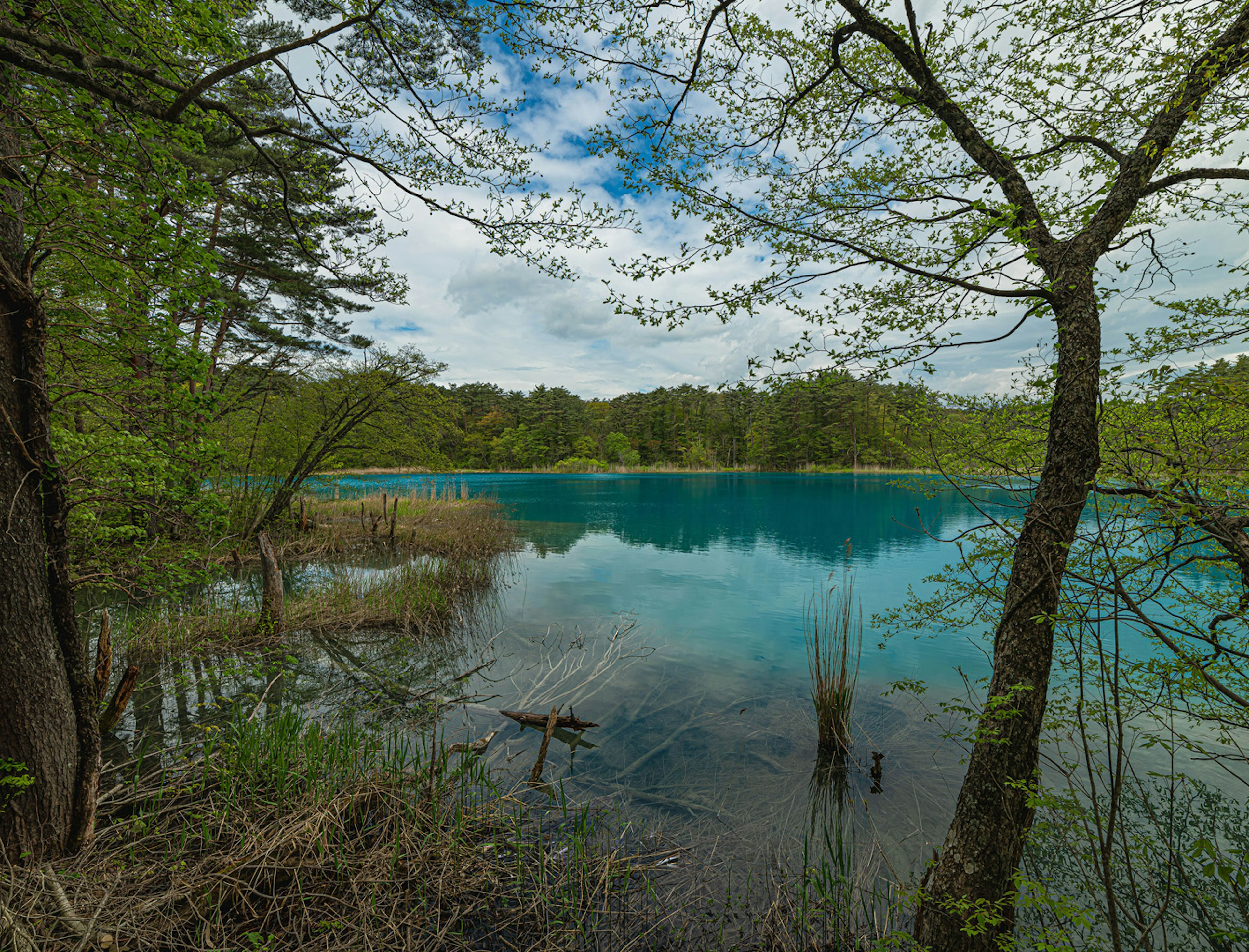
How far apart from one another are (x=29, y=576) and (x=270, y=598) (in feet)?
16.6

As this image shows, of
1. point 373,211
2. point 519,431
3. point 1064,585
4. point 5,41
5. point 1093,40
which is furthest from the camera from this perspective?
point 519,431

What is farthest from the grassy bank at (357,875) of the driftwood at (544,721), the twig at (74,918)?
the driftwood at (544,721)

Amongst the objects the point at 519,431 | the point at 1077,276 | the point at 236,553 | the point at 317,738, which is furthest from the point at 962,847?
the point at 519,431

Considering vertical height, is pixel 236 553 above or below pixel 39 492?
below

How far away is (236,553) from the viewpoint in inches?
406

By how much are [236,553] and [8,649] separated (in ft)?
30.3

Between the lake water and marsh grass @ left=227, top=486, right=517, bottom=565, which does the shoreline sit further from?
the lake water

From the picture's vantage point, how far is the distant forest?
54.3 metres

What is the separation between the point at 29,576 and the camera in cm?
252

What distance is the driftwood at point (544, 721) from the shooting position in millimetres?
5270

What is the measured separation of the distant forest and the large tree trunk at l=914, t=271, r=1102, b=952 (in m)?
49.2

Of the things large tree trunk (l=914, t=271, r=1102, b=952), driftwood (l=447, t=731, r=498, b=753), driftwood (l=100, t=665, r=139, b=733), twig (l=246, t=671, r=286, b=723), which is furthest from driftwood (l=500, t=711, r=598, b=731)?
large tree trunk (l=914, t=271, r=1102, b=952)

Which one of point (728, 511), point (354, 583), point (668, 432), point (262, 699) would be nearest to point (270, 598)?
point (354, 583)

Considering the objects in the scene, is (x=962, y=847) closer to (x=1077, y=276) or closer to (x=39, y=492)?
(x=1077, y=276)
